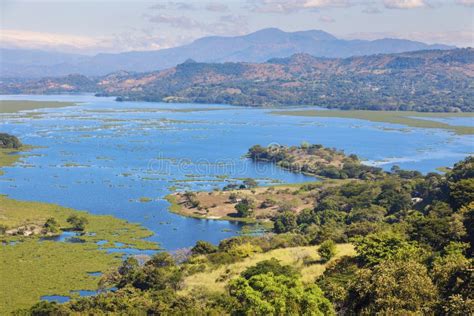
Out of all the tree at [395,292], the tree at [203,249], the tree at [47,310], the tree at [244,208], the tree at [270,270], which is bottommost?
the tree at [244,208]

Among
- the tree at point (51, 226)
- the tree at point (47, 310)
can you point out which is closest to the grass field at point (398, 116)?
the tree at point (51, 226)

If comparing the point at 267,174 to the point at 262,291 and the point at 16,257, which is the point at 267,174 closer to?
the point at 16,257

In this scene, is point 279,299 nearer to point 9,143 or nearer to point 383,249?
point 383,249

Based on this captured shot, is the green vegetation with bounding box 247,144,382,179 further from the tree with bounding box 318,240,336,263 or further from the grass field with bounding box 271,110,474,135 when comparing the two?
the grass field with bounding box 271,110,474,135

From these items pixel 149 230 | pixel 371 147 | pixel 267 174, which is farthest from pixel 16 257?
pixel 371 147

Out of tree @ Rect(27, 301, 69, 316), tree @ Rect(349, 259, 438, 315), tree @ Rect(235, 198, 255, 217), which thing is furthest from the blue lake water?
tree @ Rect(349, 259, 438, 315)

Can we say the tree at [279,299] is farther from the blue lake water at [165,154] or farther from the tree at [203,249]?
the blue lake water at [165,154]
